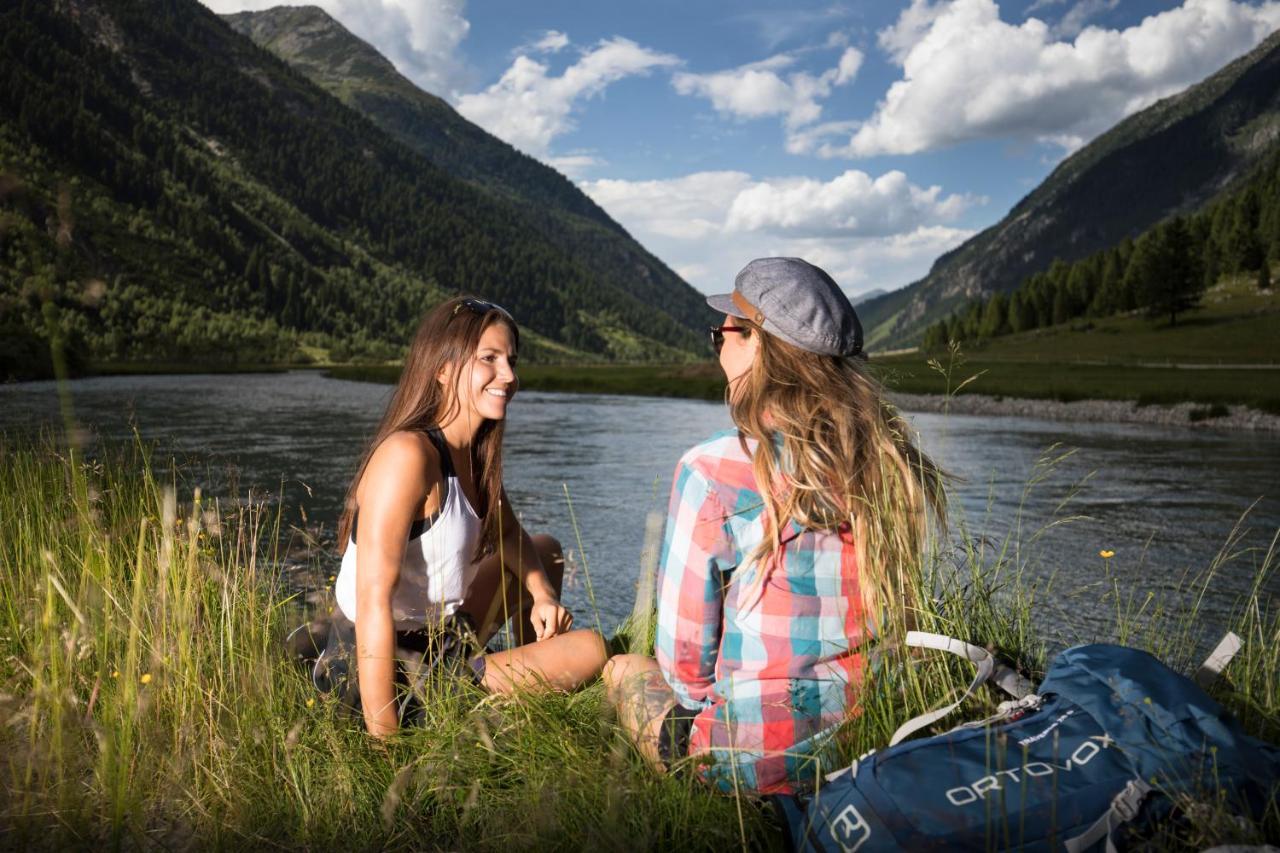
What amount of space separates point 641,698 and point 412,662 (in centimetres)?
82

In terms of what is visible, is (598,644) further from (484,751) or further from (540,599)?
(484,751)

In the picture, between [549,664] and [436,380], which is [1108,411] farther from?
[436,380]

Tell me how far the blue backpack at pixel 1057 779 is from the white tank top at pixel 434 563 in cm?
144

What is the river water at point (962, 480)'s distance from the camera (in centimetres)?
818

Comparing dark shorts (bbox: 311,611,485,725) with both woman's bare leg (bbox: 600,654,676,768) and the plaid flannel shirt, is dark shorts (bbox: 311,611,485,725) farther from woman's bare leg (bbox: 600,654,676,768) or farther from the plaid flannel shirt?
the plaid flannel shirt

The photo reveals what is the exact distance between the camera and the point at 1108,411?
2966cm

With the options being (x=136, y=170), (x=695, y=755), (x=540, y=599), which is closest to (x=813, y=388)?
(x=695, y=755)

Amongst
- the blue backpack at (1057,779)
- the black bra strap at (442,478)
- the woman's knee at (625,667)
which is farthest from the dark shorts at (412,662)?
the blue backpack at (1057,779)

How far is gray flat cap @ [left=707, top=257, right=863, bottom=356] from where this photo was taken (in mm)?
2359

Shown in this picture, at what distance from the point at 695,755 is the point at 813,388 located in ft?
3.21

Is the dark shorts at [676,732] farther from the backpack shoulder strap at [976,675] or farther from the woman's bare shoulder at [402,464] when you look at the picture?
the woman's bare shoulder at [402,464]

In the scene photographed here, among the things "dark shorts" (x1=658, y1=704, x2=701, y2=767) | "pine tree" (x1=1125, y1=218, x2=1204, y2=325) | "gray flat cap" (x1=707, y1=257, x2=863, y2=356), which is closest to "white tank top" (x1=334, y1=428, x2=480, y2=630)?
"dark shorts" (x1=658, y1=704, x2=701, y2=767)

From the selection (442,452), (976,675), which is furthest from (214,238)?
(976,675)

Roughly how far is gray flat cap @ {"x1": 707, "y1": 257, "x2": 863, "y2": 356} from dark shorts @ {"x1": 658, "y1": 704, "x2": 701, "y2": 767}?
106 cm
